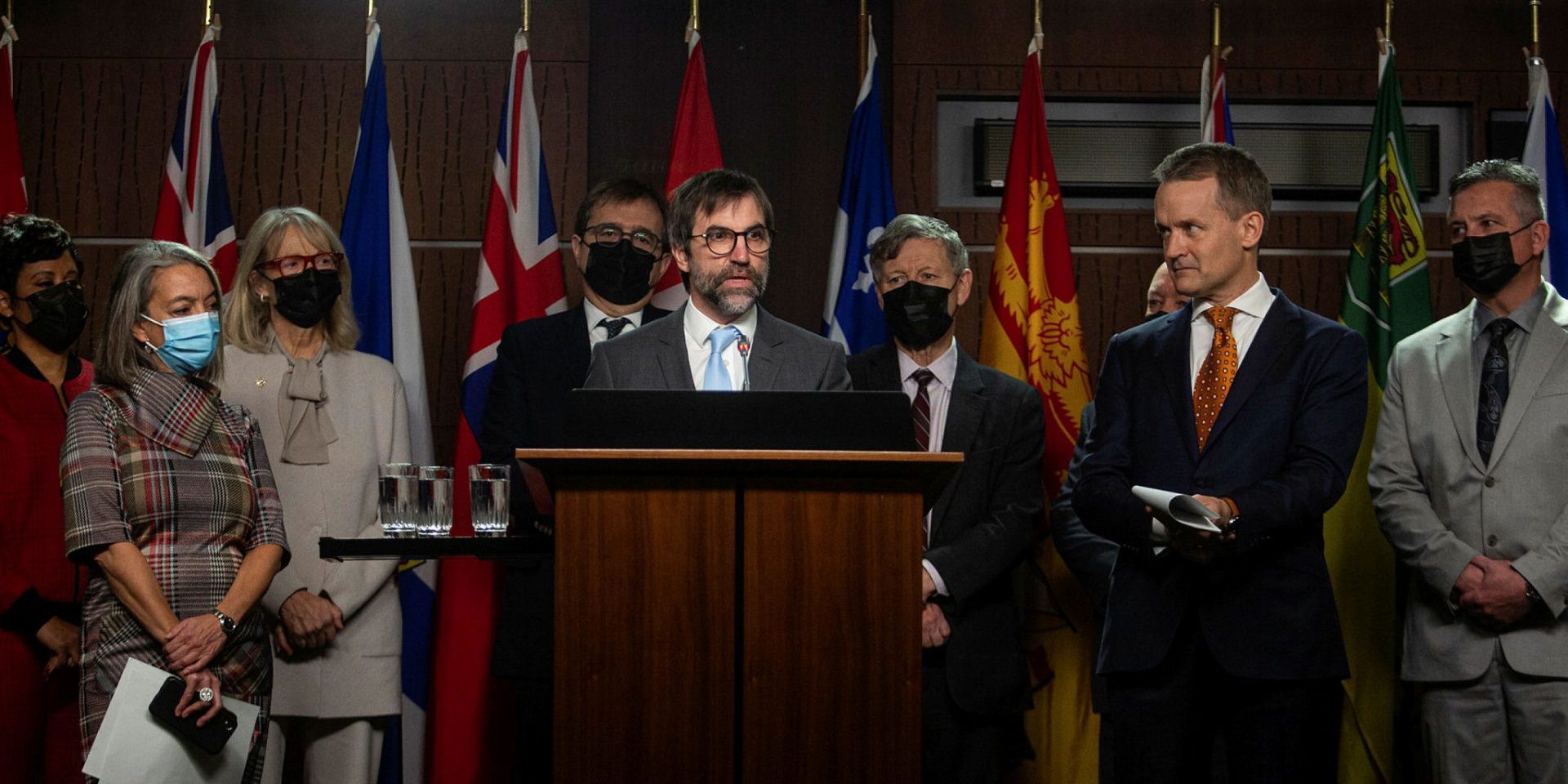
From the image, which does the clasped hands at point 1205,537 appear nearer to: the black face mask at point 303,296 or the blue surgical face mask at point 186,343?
the blue surgical face mask at point 186,343

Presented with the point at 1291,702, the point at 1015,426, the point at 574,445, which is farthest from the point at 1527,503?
the point at 574,445

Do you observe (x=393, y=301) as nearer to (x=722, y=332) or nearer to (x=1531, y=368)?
(x=722, y=332)

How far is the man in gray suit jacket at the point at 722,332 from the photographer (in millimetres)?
2639

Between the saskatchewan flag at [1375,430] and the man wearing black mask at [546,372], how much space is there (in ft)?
6.44

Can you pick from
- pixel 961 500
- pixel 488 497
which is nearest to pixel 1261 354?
pixel 961 500

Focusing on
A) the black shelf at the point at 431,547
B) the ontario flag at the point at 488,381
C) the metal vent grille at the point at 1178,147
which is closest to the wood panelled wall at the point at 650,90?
the metal vent grille at the point at 1178,147

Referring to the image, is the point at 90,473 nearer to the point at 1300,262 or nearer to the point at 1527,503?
the point at 1527,503

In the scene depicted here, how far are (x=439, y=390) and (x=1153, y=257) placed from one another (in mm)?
2431

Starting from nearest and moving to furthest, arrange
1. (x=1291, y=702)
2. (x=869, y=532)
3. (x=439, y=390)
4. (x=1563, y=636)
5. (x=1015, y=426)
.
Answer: (x=869, y=532) < (x=1291, y=702) < (x=1563, y=636) < (x=1015, y=426) < (x=439, y=390)

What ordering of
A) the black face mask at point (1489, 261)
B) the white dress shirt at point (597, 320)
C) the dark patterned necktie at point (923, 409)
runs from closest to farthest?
1. the black face mask at point (1489, 261)
2. the dark patterned necktie at point (923, 409)
3. the white dress shirt at point (597, 320)

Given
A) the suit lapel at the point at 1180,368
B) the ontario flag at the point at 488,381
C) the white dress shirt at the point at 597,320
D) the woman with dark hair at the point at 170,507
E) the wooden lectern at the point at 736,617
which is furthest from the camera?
the ontario flag at the point at 488,381

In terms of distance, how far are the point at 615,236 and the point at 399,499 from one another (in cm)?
128

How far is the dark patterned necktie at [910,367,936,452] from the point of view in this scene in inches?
130

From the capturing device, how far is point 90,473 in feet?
8.43
